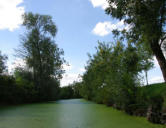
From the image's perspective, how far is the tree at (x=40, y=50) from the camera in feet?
55.4

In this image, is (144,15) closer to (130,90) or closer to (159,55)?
(159,55)

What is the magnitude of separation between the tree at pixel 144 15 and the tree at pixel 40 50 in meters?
13.5

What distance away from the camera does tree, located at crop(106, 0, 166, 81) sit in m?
4.31

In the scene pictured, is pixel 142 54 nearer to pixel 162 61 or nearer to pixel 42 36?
pixel 162 61

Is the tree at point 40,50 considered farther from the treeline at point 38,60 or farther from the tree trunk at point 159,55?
the tree trunk at point 159,55

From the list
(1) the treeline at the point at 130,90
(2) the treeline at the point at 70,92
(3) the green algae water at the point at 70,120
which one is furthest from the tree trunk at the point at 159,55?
(2) the treeline at the point at 70,92

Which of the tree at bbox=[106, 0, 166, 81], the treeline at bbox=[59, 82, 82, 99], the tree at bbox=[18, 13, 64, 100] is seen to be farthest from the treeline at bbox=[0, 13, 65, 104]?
the treeline at bbox=[59, 82, 82, 99]

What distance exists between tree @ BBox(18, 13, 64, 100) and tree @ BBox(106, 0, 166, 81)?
13530 mm

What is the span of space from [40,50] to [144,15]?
14.4m

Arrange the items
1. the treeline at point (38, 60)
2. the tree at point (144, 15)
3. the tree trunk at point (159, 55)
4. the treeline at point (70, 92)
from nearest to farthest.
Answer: the tree at point (144, 15) < the tree trunk at point (159, 55) < the treeline at point (38, 60) < the treeline at point (70, 92)

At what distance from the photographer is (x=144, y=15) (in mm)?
4379

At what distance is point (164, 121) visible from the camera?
4.38m

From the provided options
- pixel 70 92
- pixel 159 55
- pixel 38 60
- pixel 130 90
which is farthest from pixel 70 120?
pixel 70 92

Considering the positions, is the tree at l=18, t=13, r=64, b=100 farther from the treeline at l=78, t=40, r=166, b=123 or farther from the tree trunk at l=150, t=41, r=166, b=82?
the tree trunk at l=150, t=41, r=166, b=82
